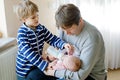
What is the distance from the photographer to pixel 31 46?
5.62 feet

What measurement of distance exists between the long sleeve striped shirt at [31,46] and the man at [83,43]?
14 cm

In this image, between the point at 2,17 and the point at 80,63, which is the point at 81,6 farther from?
the point at 80,63

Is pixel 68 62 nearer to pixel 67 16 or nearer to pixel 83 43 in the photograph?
pixel 83 43

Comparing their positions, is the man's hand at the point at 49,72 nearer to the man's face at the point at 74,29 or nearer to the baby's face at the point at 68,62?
the baby's face at the point at 68,62

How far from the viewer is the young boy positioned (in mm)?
1647

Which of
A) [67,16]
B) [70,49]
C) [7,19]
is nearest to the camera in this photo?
[67,16]

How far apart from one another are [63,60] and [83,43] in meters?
0.20

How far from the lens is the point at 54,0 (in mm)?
2531

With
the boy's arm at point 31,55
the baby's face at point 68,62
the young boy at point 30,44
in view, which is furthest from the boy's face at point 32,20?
the baby's face at point 68,62

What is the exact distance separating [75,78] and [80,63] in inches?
4.5

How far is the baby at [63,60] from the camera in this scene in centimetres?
151

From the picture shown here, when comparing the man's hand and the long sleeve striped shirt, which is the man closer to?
the man's hand

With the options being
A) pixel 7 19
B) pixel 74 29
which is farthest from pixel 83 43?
pixel 7 19

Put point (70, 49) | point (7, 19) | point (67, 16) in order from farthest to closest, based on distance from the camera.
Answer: point (7, 19) → point (70, 49) → point (67, 16)
